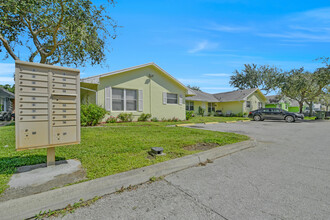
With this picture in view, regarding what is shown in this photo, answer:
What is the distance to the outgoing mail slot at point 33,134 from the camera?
2395mm

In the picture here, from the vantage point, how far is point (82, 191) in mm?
2146

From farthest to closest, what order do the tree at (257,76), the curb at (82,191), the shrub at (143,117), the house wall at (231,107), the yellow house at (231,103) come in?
the tree at (257,76)
the house wall at (231,107)
the yellow house at (231,103)
the shrub at (143,117)
the curb at (82,191)

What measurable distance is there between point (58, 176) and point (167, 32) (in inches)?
367

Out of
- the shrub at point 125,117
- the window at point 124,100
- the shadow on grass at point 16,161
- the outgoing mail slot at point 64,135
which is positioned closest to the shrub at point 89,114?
the shrub at point 125,117

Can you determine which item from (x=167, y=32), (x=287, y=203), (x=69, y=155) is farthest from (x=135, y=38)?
(x=287, y=203)

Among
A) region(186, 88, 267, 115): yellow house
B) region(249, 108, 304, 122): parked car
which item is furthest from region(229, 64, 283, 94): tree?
region(249, 108, 304, 122): parked car

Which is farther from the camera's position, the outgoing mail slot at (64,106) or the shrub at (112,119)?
the shrub at (112,119)

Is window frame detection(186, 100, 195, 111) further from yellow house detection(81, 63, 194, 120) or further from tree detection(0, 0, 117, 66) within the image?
tree detection(0, 0, 117, 66)

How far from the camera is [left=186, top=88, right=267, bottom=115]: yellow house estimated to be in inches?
859

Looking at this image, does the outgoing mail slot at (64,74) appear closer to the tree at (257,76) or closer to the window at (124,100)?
the window at (124,100)

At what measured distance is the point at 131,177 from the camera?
2.57 meters

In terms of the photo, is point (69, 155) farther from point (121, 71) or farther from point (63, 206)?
point (121, 71)

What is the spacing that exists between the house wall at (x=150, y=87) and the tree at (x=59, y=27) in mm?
1932

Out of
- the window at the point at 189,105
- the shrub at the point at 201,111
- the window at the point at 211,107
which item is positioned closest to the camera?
the window at the point at 189,105
